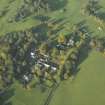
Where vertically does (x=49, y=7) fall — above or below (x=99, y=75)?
above

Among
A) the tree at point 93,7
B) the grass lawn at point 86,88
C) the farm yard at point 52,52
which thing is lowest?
the grass lawn at point 86,88

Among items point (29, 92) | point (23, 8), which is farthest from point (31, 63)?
point (23, 8)

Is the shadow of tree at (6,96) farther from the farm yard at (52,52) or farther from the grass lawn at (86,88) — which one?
the grass lawn at (86,88)

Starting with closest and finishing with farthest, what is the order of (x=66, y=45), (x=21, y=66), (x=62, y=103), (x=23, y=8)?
(x=62, y=103) < (x=21, y=66) < (x=66, y=45) < (x=23, y=8)

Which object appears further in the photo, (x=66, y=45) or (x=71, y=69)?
(x=66, y=45)

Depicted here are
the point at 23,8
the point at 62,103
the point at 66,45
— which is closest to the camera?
the point at 62,103

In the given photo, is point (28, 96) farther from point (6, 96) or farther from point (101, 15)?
point (101, 15)

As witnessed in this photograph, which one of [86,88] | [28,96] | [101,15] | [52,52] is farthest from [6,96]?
[101,15]

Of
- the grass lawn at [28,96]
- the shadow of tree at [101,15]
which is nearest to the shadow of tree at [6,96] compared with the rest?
the grass lawn at [28,96]

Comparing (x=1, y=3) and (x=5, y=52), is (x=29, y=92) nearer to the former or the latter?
(x=5, y=52)
